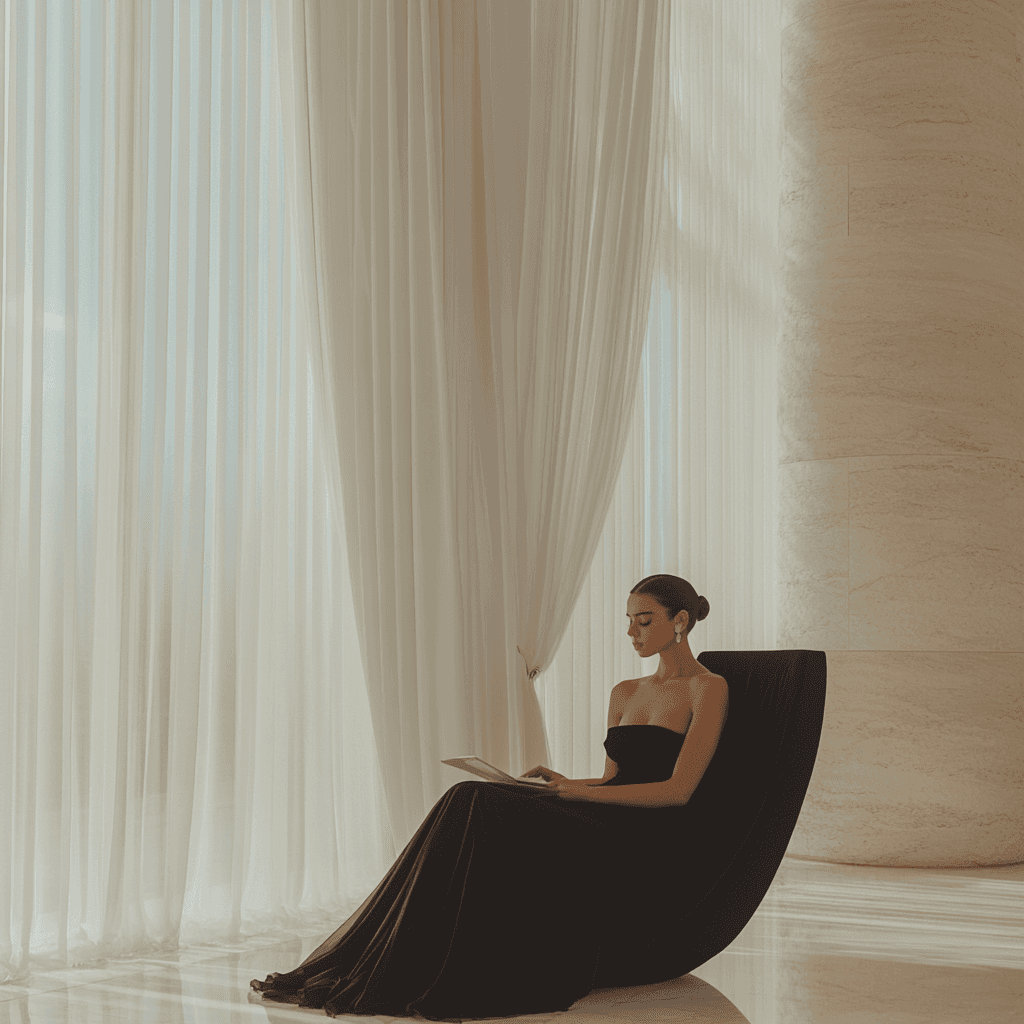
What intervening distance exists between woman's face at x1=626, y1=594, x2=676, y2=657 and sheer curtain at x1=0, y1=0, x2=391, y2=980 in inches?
52.0

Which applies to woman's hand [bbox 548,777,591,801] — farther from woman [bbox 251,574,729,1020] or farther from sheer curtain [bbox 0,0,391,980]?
sheer curtain [bbox 0,0,391,980]

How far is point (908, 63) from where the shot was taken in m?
6.73

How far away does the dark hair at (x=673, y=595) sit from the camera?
13.3 feet

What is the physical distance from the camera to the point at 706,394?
715cm

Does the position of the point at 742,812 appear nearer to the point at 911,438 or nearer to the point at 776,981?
the point at 776,981

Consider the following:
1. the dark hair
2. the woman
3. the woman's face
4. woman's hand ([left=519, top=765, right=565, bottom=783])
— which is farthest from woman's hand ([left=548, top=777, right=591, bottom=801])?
the dark hair

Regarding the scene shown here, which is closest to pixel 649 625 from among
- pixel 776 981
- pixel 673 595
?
pixel 673 595

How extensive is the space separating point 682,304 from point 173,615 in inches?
144

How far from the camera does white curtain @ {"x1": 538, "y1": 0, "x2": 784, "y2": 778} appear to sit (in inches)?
248

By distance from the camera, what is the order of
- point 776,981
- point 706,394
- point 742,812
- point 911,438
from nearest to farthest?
point 742,812 → point 776,981 → point 911,438 → point 706,394

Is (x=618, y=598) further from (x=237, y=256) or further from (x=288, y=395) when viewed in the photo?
(x=237, y=256)

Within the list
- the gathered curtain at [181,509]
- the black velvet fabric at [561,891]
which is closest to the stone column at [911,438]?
the gathered curtain at [181,509]

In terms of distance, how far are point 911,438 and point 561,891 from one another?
12.4 ft

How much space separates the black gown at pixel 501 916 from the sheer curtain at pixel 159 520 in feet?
2.57
